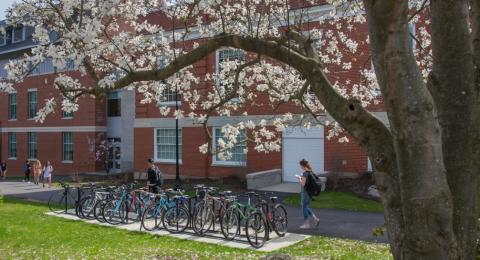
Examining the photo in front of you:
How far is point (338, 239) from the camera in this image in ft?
42.3

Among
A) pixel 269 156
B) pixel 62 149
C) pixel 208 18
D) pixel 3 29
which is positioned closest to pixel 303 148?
pixel 269 156

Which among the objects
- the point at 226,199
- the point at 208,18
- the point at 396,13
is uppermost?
the point at 208,18

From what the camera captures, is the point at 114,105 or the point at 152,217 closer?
the point at 152,217

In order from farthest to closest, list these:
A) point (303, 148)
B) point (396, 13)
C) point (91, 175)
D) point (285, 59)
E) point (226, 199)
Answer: point (91, 175)
point (303, 148)
point (226, 199)
point (285, 59)
point (396, 13)

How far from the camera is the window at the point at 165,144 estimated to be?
3148 cm

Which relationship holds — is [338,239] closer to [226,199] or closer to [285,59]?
[226,199]

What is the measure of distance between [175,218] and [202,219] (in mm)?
1016

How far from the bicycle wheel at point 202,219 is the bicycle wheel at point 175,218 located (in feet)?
1.82

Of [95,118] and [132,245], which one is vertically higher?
[95,118]

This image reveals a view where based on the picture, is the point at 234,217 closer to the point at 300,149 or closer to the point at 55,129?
the point at 300,149

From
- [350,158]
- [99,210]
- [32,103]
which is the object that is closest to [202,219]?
[99,210]

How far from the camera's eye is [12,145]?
48.2m

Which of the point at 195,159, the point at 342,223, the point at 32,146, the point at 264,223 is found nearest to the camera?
the point at 264,223

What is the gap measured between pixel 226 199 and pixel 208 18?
14.5 ft
